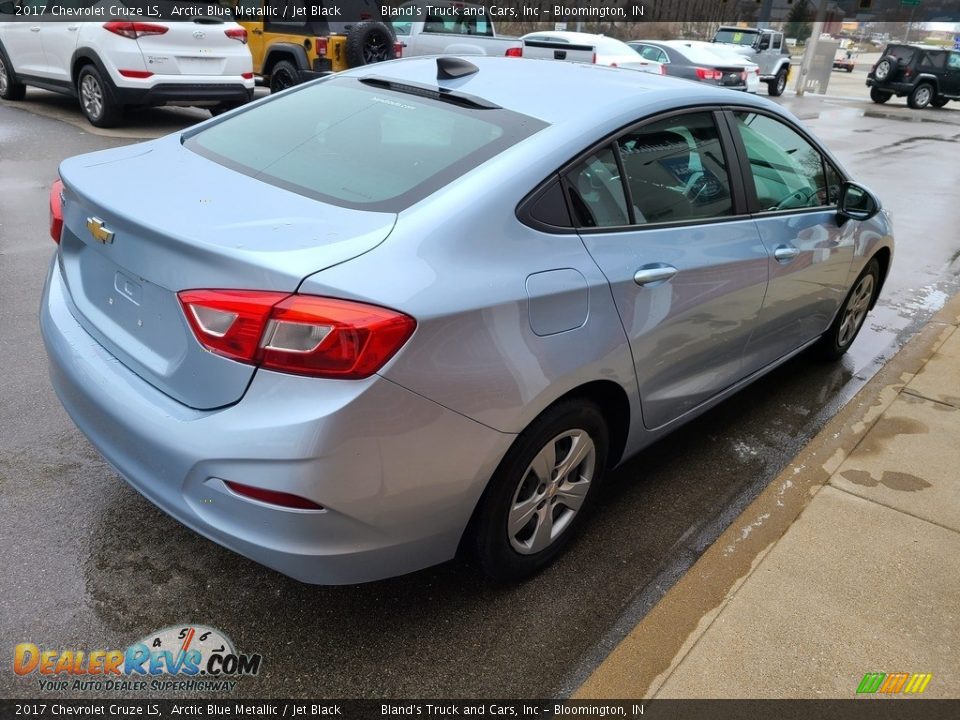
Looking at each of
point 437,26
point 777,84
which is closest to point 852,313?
point 437,26

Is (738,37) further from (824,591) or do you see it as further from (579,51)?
(824,591)

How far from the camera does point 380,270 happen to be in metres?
1.96

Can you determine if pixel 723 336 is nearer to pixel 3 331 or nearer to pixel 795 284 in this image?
pixel 795 284

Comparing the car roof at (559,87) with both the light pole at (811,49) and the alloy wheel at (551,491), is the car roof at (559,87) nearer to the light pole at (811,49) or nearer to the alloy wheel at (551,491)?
the alloy wheel at (551,491)

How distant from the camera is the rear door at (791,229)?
131 inches

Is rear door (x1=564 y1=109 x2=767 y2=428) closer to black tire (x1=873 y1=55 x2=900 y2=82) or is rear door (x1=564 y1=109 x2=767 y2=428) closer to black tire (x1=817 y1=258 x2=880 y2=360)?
black tire (x1=817 y1=258 x2=880 y2=360)

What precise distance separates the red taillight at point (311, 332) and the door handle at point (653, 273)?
945 millimetres

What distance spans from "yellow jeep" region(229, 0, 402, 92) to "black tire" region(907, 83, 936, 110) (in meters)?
19.6

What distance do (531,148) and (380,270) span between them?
2.41 ft

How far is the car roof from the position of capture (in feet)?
8.70

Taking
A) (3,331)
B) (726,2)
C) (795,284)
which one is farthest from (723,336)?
(726,2)

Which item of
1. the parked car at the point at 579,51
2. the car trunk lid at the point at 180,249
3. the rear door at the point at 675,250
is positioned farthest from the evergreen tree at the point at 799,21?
the car trunk lid at the point at 180,249

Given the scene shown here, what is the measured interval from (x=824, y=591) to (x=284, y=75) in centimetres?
1128

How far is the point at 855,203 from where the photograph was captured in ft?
12.9
